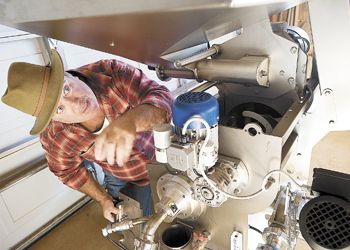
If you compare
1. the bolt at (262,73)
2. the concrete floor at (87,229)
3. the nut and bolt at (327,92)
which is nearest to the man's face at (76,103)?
the bolt at (262,73)

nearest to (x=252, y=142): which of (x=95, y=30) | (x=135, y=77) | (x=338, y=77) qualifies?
(x=338, y=77)

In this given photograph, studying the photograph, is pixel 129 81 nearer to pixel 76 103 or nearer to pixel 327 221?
pixel 76 103

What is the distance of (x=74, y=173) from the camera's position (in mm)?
1131

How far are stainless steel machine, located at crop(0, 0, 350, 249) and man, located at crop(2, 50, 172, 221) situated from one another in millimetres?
153

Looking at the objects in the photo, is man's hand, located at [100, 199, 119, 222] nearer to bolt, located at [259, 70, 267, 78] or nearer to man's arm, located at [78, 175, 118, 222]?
man's arm, located at [78, 175, 118, 222]

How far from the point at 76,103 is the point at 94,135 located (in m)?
0.16

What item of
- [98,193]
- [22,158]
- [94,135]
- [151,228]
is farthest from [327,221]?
[22,158]

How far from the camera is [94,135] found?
1.03 meters

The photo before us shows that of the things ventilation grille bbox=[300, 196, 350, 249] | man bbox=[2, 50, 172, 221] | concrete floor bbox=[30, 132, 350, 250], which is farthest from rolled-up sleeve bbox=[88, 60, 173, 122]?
concrete floor bbox=[30, 132, 350, 250]

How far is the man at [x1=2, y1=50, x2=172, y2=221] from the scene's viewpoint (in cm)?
74

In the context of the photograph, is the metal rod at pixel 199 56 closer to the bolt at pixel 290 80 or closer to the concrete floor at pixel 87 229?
the bolt at pixel 290 80

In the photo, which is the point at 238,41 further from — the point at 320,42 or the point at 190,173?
the point at 190,173

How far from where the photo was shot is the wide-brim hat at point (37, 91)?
73cm

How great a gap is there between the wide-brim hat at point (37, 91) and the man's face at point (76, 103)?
0.11 meters
